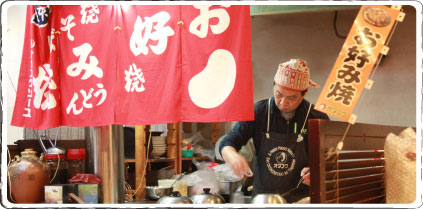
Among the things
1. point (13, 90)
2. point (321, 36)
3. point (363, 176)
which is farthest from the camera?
point (321, 36)

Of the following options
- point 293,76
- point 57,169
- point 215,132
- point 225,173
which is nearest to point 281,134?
point 293,76

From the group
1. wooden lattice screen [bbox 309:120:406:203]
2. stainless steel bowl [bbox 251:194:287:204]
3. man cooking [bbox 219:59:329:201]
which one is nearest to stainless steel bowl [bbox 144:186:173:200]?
man cooking [bbox 219:59:329:201]

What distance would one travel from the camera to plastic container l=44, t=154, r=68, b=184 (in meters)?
4.17

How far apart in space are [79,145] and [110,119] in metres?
1.28

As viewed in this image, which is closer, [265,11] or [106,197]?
[106,197]

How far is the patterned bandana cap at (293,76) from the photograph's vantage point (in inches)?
150

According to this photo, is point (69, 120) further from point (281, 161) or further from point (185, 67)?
point (281, 161)

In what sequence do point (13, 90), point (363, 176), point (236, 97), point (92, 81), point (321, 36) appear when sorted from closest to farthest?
1. point (363, 176)
2. point (236, 97)
3. point (92, 81)
4. point (13, 90)
5. point (321, 36)

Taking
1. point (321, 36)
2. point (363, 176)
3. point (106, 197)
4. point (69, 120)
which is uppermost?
point (321, 36)

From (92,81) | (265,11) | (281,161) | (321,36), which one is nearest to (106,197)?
(92,81)

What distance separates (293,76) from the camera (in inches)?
150

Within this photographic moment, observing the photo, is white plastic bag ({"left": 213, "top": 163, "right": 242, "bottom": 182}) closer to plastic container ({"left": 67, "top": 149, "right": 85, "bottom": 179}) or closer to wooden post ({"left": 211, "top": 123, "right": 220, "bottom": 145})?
wooden post ({"left": 211, "top": 123, "right": 220, "bottom": 145})

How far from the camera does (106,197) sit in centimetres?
381

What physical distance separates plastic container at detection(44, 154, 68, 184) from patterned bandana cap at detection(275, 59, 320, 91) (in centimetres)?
231
